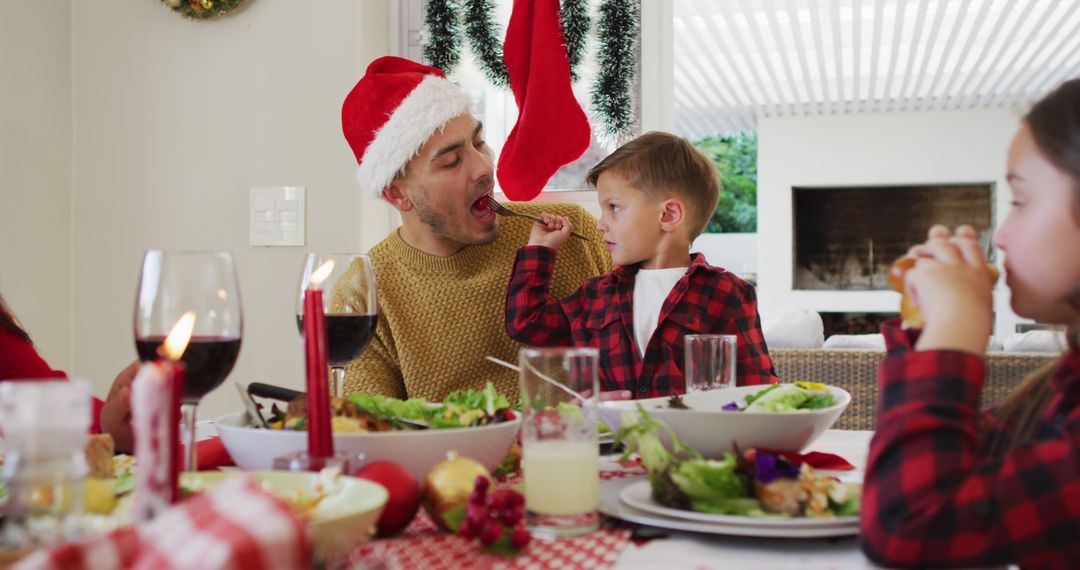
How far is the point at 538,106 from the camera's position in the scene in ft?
7.93

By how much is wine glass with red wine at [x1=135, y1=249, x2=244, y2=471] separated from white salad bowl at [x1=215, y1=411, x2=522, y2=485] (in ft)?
0.31

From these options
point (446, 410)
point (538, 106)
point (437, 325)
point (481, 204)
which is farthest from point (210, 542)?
point (538, 106)

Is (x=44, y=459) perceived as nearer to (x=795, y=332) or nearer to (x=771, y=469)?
(x=771, y=469)

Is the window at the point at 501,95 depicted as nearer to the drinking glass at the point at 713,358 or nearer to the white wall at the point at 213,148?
the white wall at the point at 213,148

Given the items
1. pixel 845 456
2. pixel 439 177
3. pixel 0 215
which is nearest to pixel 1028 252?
pixel 845 456

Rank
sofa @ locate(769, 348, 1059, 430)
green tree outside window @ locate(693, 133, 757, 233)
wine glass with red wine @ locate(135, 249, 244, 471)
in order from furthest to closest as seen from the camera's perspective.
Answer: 1. green tree outside window @ locate(693, 133, 757, 233)
2. sofa @ locate(769, 348, 1059, 430)
3. wine glass with red wine @ locate(135, 249, 244, 471)

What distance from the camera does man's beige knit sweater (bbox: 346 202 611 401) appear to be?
6.73 feet

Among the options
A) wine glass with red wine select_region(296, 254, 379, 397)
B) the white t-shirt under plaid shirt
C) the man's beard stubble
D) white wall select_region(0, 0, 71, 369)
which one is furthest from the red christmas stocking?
white wall select_region(0, 0, 71, 369)

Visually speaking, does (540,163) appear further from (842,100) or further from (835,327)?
(835,327)

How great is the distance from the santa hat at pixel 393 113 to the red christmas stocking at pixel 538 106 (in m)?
0.24

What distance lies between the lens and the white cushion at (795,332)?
3.70 metres

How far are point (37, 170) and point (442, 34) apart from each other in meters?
1.31

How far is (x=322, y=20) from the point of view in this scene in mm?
2760

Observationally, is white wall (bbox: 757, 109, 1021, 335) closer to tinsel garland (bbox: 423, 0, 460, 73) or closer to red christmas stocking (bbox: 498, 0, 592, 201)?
tinsel garland (bbox: 423, 0, 460, 73)
